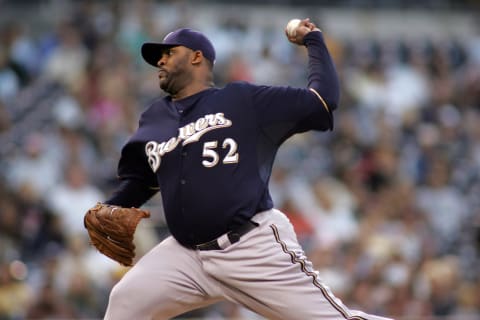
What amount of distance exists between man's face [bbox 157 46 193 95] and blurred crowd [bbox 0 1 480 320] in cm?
310

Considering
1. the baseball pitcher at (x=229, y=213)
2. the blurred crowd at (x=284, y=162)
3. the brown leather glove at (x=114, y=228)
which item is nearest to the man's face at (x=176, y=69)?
the baseball pitcher at (x=229, y=213)

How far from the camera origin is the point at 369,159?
36.0ft

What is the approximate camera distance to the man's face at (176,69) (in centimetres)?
499

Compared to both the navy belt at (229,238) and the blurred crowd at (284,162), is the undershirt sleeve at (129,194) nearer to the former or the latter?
the navy belt at (229,238)

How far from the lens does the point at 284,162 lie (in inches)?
418

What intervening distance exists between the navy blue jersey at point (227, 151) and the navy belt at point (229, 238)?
0.09 feet

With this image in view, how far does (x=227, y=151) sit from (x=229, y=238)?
0.42 m

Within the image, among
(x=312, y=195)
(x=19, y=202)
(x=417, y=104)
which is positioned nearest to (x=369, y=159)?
(x=312, y=195)

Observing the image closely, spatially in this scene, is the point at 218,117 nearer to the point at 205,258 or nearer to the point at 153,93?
the point at 205,258

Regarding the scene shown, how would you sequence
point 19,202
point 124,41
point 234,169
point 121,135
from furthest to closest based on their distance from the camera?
point 124,41, point 121,135, point 19,202, point 234,169

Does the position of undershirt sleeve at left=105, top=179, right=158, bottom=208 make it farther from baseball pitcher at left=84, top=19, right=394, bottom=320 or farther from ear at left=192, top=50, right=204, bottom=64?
ear at left=192, top=50, right=204, bottom=64

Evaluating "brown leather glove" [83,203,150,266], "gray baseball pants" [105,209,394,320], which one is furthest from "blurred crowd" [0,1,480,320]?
"gray baseball pants" [105,209,394,320]

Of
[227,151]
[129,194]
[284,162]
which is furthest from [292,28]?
[284,162]

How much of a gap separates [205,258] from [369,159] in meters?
6.42
